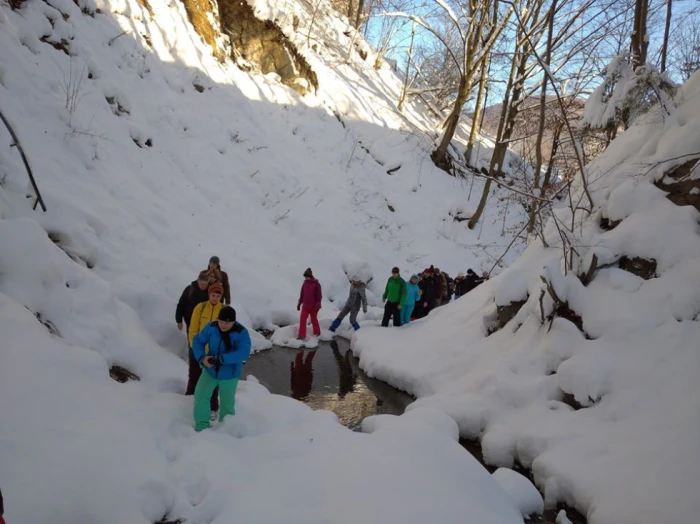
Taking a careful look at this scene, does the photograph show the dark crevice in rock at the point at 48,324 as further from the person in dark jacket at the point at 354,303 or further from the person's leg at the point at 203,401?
the person in dark jacket at the point at 354,303

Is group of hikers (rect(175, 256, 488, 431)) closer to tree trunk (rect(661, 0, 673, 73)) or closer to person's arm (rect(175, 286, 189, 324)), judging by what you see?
person's arm (rect(175, 286, 189, 324))

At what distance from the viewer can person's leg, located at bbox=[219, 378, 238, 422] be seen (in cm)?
450

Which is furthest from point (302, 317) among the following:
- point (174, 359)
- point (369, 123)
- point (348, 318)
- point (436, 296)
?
point (369, 123)

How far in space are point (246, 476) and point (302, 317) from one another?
5.61 metres

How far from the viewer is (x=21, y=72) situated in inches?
338

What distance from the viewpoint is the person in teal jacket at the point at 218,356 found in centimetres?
439

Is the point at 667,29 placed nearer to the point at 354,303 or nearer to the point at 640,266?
the point at 640,266

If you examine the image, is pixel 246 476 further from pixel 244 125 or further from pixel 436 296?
pixel 244 125

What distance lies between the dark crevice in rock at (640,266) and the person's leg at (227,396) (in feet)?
19.0

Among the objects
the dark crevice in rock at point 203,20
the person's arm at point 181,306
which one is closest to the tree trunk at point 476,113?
the dark crevice in rock at point 203,20

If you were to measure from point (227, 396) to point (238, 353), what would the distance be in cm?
50

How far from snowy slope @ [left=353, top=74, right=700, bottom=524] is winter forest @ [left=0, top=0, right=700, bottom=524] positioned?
1.2 inches

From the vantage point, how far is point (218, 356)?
4.39 meters

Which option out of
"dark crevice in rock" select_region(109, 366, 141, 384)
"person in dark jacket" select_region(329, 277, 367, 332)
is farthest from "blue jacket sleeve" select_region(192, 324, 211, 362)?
"person in dark jacket" select_region(329, 277, 367, 332)
